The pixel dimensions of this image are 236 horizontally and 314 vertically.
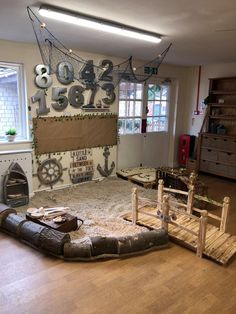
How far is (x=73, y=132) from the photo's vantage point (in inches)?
178

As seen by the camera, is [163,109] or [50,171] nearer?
[50,171]

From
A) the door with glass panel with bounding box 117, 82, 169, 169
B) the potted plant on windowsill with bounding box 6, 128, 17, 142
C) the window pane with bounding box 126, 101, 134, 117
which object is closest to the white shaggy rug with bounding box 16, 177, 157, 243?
the door with glass panel with bounding box 117, 82, 169, 169

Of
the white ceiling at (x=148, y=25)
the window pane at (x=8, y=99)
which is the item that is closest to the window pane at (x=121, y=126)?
the white ceiling at (x=148, y=25)

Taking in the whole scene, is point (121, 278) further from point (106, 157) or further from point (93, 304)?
point (106, 157)

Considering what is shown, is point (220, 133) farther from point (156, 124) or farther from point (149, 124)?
point (149, 124)

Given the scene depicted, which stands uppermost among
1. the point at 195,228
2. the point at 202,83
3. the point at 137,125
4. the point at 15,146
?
the point at 202,83

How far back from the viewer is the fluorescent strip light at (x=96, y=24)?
2375 mm

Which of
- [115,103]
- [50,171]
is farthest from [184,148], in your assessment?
[50,171]

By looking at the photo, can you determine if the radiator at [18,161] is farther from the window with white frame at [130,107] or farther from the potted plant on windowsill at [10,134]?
the window with white frame at [130,107]

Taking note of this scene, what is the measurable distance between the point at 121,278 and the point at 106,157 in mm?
2977

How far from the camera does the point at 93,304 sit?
1.95 metres

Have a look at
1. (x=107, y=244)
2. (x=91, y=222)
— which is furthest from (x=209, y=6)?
(x=91, y=222)

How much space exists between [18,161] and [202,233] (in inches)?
104

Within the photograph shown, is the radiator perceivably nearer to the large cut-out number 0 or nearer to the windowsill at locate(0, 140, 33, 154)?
the windowsill at locate(0, 140, 33, 154)
